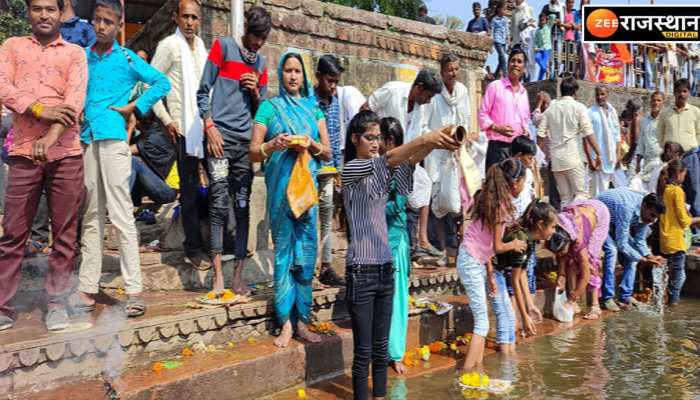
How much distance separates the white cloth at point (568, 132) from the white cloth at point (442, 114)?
4.96ft

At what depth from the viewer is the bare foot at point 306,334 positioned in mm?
4239

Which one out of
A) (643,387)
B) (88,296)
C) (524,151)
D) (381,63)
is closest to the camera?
(88,296)

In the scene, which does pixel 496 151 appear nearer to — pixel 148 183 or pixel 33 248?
pixel 148 183

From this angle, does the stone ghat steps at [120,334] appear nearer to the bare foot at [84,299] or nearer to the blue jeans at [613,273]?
the bare foot at [84,299]

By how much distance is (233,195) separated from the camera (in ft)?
15.4

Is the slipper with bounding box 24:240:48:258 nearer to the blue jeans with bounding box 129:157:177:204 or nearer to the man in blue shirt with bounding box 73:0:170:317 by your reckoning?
the blue jeans with bounding box 129:157:177:204

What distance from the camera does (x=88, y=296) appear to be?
4.01 meters

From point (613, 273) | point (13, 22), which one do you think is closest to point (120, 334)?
point (613, 273)

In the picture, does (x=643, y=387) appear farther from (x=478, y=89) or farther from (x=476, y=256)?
(x=478, y=89)

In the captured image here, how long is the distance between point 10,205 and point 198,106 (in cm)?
149

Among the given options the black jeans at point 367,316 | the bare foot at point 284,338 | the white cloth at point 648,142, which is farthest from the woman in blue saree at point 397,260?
the white cloth at point 648,142

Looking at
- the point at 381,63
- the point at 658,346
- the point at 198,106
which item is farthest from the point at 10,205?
the point at 381,63

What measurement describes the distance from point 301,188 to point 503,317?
2116 millimetres

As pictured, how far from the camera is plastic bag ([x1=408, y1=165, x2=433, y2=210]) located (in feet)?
20.0
